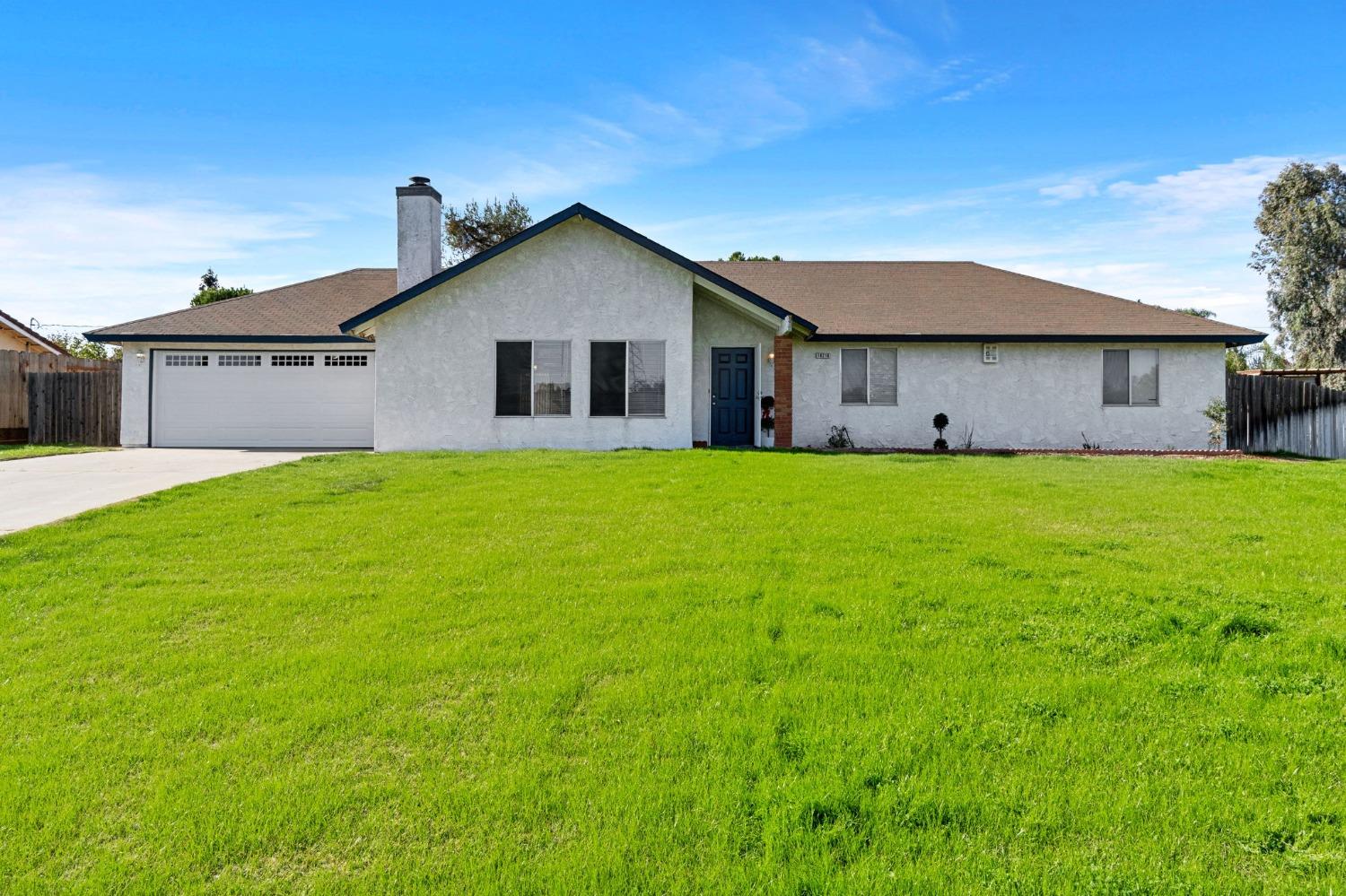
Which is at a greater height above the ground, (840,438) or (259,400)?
(259,400)

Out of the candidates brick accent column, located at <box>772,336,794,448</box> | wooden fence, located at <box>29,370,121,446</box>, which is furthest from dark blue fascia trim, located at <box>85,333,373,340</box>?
brick accent column, located at <box>772,336,794,448</box>

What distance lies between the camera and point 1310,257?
30906 millimetres

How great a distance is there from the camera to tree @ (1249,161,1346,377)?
99.5 feet

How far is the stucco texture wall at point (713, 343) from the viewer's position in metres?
16.5

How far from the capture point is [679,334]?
15125mm

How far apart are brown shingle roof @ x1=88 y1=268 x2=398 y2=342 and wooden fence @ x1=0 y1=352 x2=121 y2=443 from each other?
2.32 meters

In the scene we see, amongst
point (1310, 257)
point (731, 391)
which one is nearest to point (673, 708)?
point (731, 391)

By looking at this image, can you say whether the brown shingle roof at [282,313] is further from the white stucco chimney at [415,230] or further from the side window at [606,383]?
the side window at [606,383]

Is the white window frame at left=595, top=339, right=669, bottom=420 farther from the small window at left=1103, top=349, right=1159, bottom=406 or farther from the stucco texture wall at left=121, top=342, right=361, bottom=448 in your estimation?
the small window at left=1103, top=349, right=1159, bottom=406

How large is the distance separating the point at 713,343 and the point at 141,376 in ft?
47.8

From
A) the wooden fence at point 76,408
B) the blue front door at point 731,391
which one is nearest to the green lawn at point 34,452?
the wooden fence at point 76,408

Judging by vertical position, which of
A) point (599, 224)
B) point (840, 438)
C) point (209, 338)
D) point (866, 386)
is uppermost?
point (599, 224)

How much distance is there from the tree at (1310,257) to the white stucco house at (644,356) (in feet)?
61.2

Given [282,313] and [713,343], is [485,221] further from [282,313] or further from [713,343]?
[713,343]
